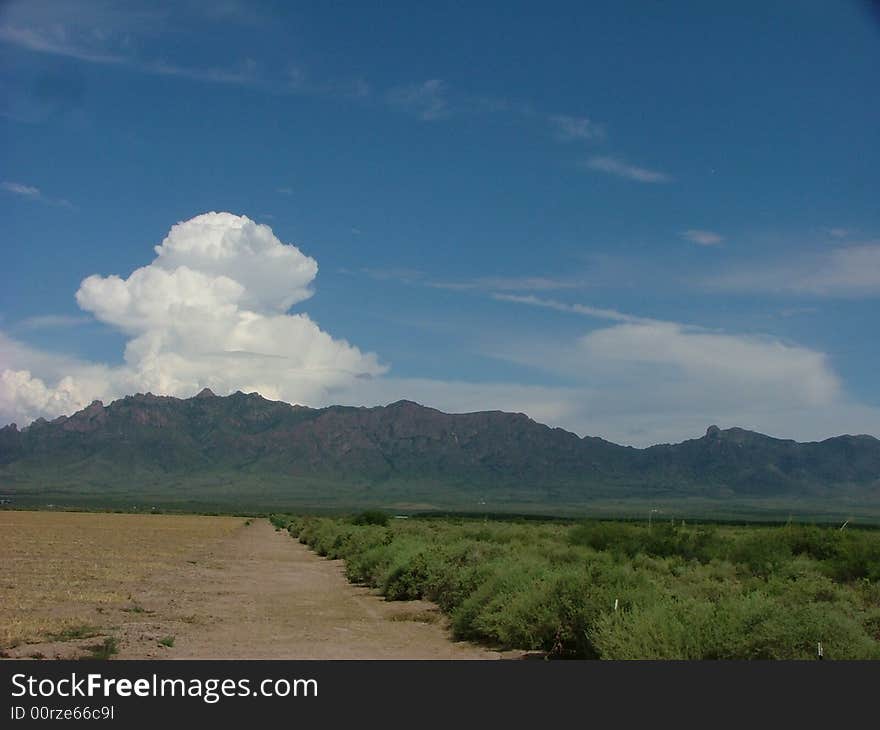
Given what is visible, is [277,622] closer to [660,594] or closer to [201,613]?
[201,613]

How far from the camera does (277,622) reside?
23938 mm

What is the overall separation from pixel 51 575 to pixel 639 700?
30141mm

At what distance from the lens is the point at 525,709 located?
1130 cm

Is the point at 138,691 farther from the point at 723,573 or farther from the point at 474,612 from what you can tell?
the point at 723,573

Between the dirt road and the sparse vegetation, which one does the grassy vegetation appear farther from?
the sparse vegetation

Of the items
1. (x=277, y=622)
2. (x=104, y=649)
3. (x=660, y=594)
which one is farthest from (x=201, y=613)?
(x=660, y=594)

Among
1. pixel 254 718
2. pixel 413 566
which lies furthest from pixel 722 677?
pixel 413 566

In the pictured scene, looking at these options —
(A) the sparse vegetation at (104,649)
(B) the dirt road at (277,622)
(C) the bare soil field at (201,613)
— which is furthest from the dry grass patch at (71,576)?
(A) the sparse vegetation at (104,649)

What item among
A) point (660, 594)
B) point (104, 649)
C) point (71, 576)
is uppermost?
point (660, 594)

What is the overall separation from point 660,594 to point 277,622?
1008 centimetres

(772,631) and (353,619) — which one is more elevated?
(772,631)

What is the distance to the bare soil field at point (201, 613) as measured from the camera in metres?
18.6

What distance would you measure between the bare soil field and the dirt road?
28mm

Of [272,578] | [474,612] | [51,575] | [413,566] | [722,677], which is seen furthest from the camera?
[272,578]
